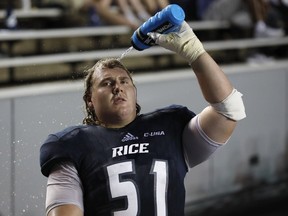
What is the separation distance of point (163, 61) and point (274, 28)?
0.91m

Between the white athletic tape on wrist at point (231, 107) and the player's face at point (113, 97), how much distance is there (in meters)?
0.17

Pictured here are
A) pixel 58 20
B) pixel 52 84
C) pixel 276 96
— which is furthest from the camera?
pixel 276 96

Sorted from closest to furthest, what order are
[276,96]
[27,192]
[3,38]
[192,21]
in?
[27,192] < [3,38] < [192,21] < [276,96]

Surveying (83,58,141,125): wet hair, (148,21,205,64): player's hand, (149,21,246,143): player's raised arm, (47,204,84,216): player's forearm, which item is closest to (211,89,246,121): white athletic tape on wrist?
(149,21,246,143): player's raised arm

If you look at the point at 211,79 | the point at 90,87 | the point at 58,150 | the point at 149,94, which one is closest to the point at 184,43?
the point at 211,79

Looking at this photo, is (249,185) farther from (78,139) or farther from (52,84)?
(78,139)

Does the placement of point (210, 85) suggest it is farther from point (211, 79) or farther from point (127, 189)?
point (127, 189)

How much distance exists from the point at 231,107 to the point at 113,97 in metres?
0.24

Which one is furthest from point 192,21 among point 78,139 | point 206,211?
point 78,139

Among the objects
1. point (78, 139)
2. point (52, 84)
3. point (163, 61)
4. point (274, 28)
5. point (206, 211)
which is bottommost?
point (206, 211)

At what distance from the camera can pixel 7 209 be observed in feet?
4.83

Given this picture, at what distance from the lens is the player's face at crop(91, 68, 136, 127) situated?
4.36 feet

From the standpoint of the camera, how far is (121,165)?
52.3 inches

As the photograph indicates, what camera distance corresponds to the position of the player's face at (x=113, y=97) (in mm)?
1330
